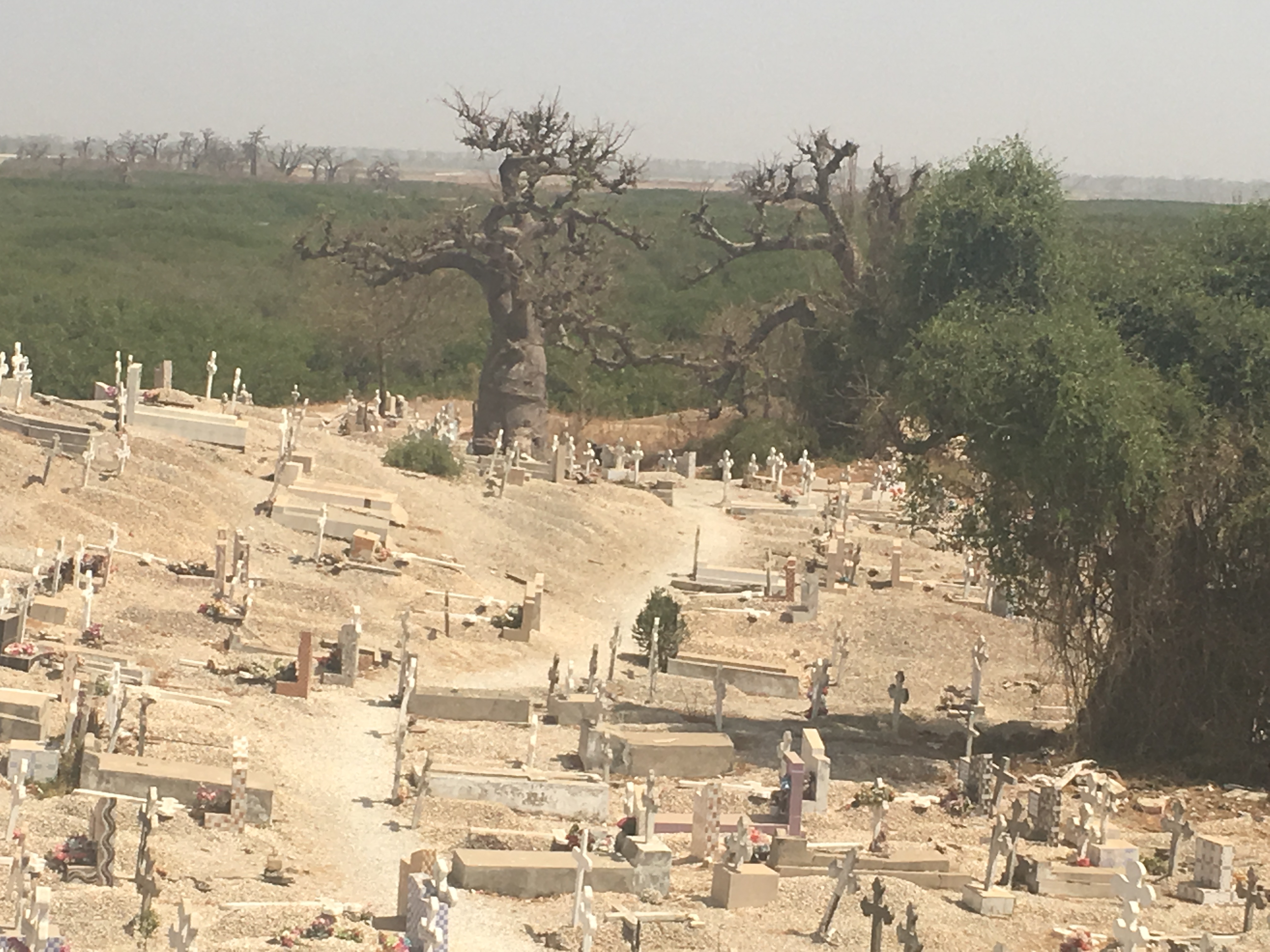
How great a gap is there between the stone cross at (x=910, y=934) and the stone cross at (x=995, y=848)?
5.91ft

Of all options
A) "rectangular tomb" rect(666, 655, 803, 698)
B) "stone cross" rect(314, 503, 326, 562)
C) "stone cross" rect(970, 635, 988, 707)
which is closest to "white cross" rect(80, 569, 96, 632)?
"stone cross" rect(314, 503, 326, 562)

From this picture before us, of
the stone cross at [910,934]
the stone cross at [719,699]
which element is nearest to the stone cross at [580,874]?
the stone cross at [910,934]

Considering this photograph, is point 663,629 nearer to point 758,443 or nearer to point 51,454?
point 51,454

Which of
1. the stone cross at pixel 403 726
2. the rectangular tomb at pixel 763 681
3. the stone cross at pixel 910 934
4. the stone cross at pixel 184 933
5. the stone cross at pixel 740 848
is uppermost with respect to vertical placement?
the stone cross at pixel 184 933

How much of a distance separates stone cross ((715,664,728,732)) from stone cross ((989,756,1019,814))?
3.23 m

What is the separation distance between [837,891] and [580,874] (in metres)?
1.73

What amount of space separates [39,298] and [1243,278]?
4620 centimetres

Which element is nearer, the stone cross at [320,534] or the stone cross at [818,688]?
the stone cross at [818,688]

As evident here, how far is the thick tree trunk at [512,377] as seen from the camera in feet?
128

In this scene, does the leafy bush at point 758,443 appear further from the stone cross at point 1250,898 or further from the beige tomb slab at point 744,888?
the beige tomb slab at point 744,888

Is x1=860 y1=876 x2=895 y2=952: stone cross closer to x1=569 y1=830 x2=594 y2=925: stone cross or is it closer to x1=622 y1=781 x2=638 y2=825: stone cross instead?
x1=569 y1=830 x2=594 y2=925: stone cross

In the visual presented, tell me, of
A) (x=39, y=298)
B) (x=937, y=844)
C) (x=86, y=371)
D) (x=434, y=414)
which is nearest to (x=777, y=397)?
(x=434, y=414)

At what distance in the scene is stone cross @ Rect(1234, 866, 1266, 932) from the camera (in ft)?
45.6

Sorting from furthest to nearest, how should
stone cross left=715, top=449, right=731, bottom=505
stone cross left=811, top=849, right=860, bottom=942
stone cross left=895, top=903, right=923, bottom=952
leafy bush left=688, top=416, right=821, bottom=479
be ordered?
leafy bush left=688, top=416, right=821, bottom=479 < stone cross left=715, top=449, right=731, bottom=505 < stone cross left=811, top=849, right=860, bottom=942 < stone cross left=895, top=903, right=923, bottom=952
